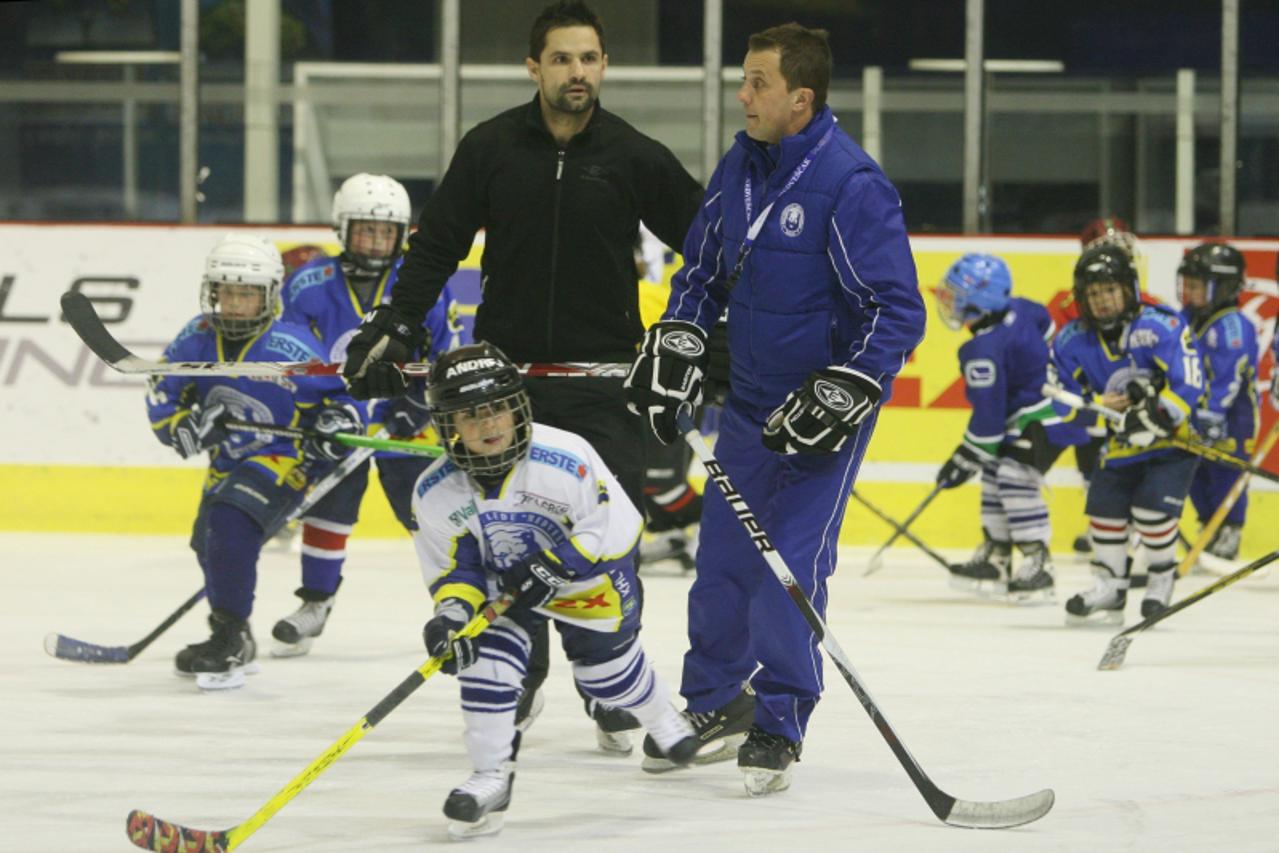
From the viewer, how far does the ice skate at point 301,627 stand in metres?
5.09

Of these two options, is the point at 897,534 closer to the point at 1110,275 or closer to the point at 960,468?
the point at 960,468

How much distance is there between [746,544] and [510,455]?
605 mm

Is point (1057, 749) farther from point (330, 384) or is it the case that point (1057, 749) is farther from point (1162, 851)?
point (330, 384)

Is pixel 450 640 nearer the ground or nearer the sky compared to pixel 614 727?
nearer the sky

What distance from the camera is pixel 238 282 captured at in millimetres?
4734

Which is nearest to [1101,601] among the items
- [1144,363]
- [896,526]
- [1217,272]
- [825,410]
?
[1144,363]

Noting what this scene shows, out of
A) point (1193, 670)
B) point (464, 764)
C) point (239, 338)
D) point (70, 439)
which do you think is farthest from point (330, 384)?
point (70, 439)

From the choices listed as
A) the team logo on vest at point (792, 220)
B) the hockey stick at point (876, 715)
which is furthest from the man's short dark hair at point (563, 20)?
the hockey stick at point (876, 715)

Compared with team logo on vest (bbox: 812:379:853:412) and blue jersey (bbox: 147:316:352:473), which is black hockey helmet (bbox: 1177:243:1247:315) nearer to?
blue jersey (bbox: 147:316:352:473)

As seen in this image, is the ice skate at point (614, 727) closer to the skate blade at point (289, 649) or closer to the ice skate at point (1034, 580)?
the skate blade at point (289, 649)

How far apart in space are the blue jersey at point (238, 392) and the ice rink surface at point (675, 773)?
0.54 meters

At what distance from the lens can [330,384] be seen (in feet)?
16.3

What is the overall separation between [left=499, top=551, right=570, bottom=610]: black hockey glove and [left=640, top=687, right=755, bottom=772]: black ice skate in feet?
1.75

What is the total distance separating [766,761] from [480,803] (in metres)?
0.56
